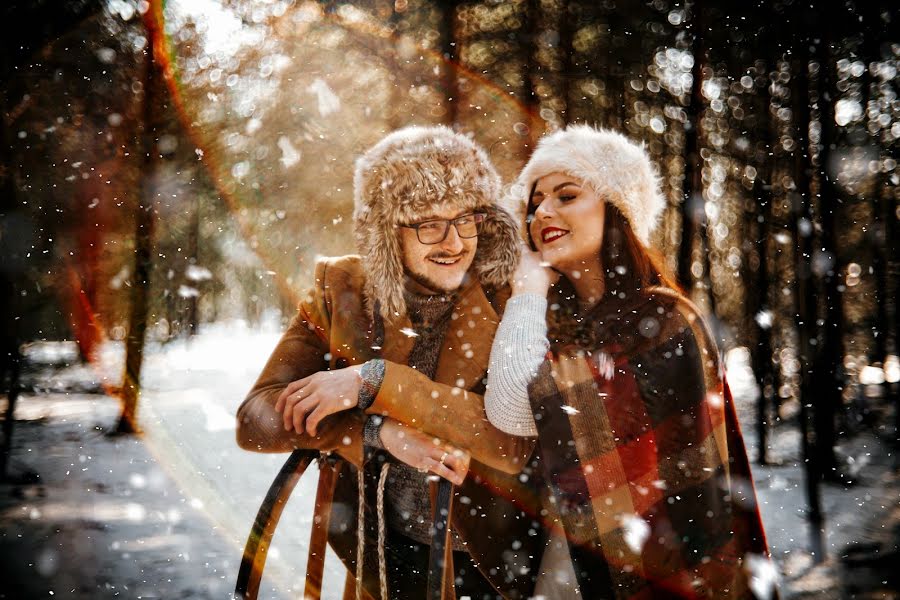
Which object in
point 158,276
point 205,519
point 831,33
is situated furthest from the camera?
point 158,276

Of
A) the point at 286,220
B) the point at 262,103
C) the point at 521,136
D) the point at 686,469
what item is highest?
the point at 262,103

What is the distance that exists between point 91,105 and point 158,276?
2.61m

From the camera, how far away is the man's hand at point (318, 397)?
1.40m

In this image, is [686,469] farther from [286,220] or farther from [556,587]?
[286,220]

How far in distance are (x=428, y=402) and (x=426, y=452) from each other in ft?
0.50

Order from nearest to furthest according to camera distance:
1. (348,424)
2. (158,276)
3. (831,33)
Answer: (348,424) < (831,33) < (158,276)

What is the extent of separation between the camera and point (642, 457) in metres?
1.52

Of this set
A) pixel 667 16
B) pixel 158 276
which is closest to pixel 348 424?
pixel 667 16

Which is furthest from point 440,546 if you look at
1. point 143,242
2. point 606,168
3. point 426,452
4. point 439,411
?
point 143,242

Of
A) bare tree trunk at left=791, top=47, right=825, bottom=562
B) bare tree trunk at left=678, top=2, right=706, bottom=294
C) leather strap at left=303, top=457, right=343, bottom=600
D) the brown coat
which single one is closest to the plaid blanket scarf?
the brown coat

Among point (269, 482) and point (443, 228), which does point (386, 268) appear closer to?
point (443, 228)

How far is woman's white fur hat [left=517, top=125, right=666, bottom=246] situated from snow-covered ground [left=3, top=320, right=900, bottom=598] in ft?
8.01

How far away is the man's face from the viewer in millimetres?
1532

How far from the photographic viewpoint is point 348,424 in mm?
1489
